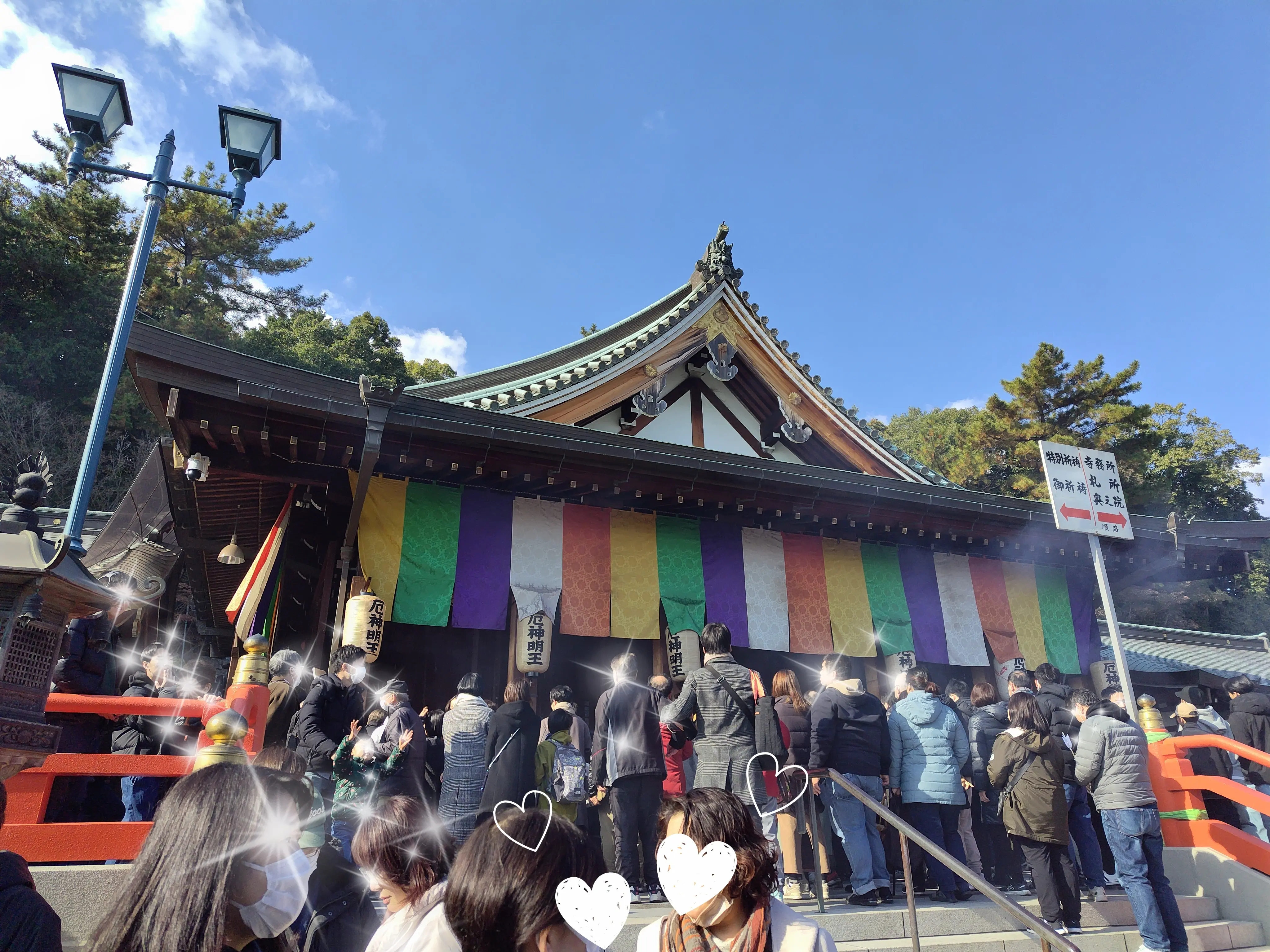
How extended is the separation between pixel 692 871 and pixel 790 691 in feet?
12.9

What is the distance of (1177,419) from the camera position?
108 ft

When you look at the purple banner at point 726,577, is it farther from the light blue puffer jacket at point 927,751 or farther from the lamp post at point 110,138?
the lamp post at point 110,138

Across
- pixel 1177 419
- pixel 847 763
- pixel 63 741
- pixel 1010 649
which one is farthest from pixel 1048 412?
pixel 63 741

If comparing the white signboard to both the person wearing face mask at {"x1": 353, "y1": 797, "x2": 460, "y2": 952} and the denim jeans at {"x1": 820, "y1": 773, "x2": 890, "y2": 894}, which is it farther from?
the person wearing face mask at {"x1": 353, "y1": 797, "x2": 460, "y2": 952}

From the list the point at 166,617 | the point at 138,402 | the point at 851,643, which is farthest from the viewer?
the point at 138,402

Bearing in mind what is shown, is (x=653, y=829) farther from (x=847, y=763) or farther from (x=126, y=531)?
(x=126, y=531)

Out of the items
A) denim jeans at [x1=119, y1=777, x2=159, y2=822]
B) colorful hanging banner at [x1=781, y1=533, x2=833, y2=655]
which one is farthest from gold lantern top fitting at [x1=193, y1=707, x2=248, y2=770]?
colorful hanging banner at [x1=781, y1=533, x2=833, y2=655]

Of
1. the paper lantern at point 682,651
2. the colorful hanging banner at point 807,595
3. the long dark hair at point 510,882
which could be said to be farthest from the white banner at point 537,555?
the long dark hair at point 510,882

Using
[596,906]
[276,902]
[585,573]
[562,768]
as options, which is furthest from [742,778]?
[585,573]

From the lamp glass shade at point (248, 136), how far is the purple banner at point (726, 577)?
603cm

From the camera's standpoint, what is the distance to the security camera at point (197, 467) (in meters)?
7.07

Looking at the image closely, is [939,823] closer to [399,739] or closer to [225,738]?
[399,739]

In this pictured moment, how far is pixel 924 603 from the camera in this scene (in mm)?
10227

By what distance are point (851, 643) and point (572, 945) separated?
830cm
